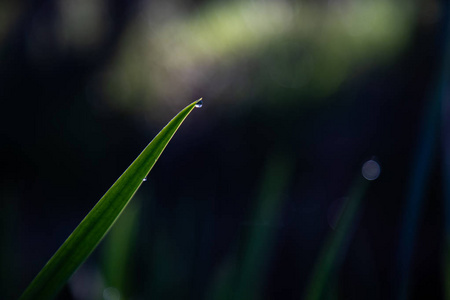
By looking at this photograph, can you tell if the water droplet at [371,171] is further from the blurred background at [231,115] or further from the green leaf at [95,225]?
the green leaf at [95,225]

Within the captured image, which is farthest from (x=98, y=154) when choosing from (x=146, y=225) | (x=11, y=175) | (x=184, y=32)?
(x=146, y=225)

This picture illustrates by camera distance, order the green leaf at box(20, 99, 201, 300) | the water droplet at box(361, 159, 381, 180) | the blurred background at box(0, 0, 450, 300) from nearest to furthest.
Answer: the green leaf at box(20, 99, 201, 300) → the water droplet at box(361, 159, 381, 180) → the blurred background at box(0, 0, 450, 300)

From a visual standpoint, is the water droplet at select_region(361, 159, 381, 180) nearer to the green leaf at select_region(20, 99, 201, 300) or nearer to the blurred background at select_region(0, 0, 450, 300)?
the blurred background at select_region(0, 0, 450, 300)

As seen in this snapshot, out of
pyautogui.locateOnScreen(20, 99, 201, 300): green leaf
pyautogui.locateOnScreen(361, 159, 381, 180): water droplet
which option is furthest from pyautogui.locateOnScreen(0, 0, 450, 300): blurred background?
pyautogui.locateOnScreen(20, 99, 201, 300): green leaf

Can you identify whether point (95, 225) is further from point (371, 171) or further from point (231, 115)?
point (231, 115)

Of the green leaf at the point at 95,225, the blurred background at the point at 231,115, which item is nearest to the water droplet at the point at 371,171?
the blurred background at the point at 231,115

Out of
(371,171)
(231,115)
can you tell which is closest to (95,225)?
(371,171)
